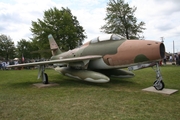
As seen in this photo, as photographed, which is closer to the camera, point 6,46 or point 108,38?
point 108,38

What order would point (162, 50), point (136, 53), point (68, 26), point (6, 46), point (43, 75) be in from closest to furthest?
1. point (162, 50)
2. point (136, 53)
3. point (43, 75)
4. point (68, 26)
5. point (6, 46)

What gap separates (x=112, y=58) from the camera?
7.77 m

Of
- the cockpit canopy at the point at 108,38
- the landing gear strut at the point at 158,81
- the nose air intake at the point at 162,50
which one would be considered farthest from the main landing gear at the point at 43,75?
the nose air intake at the point at 162,50

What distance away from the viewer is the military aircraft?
256 inches

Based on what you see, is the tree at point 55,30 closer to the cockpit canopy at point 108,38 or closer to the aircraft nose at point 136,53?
the cockpit canopy at point 108,38

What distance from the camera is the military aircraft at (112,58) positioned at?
651 centimetres

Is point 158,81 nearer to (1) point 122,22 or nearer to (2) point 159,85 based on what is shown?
(2) point 159,85

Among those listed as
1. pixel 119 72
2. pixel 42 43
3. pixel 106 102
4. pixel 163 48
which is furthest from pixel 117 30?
pixel 106 102

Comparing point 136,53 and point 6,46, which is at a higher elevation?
point 6,46

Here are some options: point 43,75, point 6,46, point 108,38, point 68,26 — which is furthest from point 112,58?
point 6,46

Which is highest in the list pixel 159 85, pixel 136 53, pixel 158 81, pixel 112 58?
pixel 136 53

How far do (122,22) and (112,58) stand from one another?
2554 centimetres

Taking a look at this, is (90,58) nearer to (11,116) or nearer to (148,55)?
(148,55)

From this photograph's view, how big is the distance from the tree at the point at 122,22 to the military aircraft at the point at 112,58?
74.7 ft
